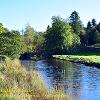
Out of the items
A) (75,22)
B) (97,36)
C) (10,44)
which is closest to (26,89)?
(10,44)

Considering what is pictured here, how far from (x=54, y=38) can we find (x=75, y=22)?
28.1 meters

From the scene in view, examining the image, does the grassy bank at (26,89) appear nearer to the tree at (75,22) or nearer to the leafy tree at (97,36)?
the leafy tree at (97,36)

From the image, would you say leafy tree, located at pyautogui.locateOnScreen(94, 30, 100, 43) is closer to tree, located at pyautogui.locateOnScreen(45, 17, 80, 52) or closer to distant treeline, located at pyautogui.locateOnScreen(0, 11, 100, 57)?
distant treeline, located at pyautogui.locateOnScreen(0, 11, 100, 57)

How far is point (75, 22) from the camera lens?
14412cm

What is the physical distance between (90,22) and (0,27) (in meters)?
69.2

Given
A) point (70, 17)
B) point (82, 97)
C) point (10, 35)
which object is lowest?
point (82, 97)

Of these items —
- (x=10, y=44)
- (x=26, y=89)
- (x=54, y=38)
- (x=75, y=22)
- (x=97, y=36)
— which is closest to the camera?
(x=26, y=89)

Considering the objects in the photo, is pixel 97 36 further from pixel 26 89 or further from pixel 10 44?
pixel 26 89

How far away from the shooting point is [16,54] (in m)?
77.9

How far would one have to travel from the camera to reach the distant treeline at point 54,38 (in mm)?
79812

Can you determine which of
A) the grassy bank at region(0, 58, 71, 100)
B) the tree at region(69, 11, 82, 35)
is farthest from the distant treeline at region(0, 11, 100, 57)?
the grassy bank at region(0, 58, 71, 100)

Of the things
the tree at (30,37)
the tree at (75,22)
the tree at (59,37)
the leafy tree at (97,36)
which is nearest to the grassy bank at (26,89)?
the tree at (59,37)

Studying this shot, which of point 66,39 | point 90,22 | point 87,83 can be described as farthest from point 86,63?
point 90,22

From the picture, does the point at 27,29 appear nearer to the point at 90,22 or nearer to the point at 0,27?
the point at 90,22
